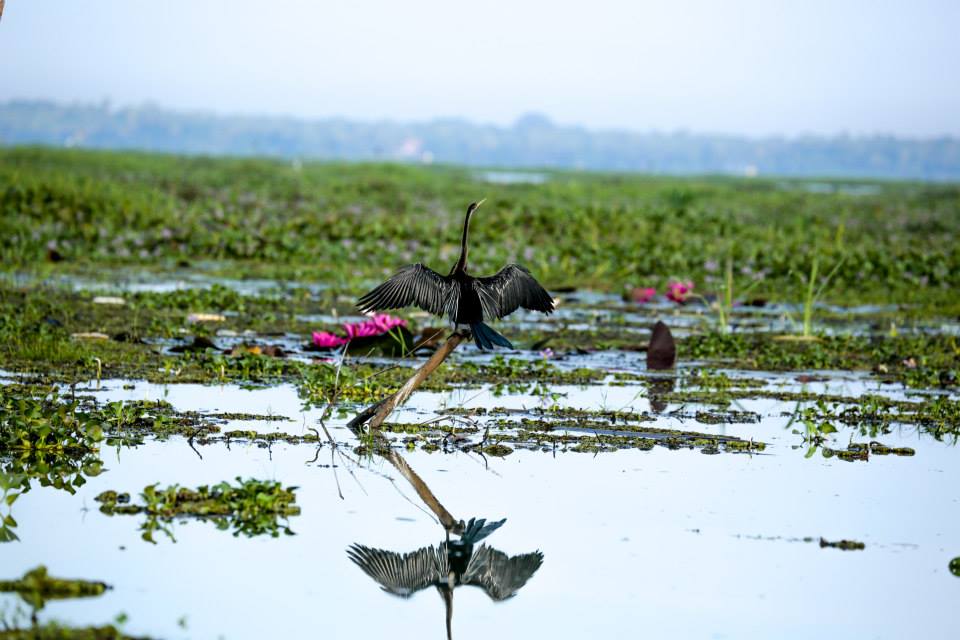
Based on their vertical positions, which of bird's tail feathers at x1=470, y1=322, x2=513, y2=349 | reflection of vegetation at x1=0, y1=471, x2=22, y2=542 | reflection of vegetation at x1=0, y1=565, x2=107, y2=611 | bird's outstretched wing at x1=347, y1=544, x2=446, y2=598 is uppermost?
bird's tail feathers at x1=470, y1=322, x2=513, y2=349

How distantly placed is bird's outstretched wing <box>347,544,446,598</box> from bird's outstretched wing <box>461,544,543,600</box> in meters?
0.12

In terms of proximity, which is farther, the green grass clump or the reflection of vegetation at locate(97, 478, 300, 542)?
the green grass clump

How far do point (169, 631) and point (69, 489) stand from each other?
5.68 ft

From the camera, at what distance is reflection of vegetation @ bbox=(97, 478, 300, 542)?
4.92 metres

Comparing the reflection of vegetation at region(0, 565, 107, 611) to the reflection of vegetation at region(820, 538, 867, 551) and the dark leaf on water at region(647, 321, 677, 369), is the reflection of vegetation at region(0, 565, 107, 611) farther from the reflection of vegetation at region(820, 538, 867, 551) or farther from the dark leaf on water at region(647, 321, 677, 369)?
the dark leaf on water at region(647, 321, 677, 369)

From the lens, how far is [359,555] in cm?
465

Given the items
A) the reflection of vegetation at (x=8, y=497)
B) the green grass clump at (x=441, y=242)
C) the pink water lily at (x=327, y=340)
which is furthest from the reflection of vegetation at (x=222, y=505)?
the green grass clump at (x=441, y=242)

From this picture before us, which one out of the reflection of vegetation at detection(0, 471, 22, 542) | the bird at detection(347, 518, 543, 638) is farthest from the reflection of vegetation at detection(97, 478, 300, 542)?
the bird at detection(347, 518, 543, 638)

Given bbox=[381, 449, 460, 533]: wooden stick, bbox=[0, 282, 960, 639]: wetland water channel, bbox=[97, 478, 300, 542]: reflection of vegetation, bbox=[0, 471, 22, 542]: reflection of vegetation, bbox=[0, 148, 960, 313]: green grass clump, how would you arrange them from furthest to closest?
bbox=[0, 148, 960, 313]: green grass clump < bbox=[381, 449, 460, 533]: wooden stick < bbox=[97, 478, 300, 542]: reflection of vegetation < bbox=[0, 471, 22, 542]: reflection of vegetation < bbox=[0, 282, 960, 639]: wetland water channel

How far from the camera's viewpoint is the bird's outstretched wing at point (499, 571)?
173 inches

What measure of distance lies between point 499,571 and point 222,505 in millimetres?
1162

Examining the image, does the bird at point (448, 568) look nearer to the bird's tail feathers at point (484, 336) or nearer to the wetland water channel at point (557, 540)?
the wetland water channel at point (557, 540)

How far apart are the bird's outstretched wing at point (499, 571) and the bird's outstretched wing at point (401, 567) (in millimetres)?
119

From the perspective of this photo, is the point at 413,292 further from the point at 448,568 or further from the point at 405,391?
the point at 448,568
